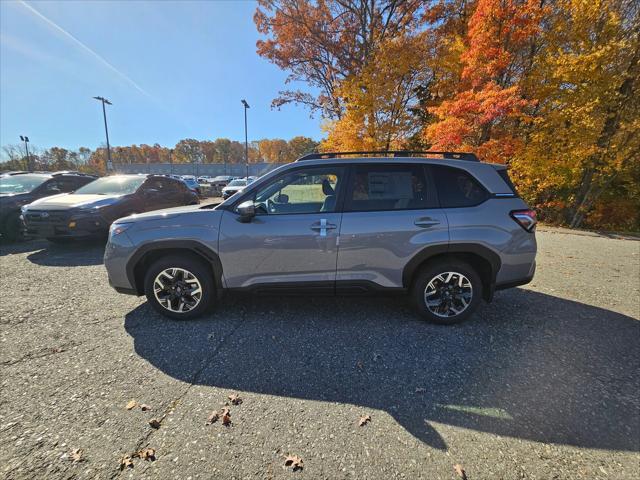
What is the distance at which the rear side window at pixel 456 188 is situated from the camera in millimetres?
3121

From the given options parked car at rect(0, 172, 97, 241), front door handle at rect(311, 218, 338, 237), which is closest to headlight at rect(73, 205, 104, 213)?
parked car at rect(0, 172, 97, 241)

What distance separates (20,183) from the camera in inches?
303

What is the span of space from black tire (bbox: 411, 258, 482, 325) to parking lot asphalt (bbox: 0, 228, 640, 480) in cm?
13

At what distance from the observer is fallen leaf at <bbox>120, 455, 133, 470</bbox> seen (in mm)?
1688

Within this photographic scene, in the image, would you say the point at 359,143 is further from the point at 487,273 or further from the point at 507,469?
the point at 507,469

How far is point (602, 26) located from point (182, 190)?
1400 cm

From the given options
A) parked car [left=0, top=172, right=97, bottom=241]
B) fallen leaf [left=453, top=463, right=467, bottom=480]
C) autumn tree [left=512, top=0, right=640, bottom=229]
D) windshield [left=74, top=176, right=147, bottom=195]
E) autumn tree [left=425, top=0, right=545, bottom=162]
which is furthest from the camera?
autumn tree [left=425, top=0, right=545, bottom=162]

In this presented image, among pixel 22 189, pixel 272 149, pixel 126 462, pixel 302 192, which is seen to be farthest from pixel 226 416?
pixel 272 149

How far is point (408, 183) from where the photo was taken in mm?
3146

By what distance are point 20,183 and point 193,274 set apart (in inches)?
332

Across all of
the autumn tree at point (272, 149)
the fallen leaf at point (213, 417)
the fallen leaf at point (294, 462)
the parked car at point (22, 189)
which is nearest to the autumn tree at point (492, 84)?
the fallen leaf at point (294, 462)

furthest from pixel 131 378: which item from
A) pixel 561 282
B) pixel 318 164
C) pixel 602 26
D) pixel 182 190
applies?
pixel 602 26

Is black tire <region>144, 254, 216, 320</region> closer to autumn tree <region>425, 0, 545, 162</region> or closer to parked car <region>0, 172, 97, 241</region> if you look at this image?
parked car <region>0, 172, 97, 241</region>

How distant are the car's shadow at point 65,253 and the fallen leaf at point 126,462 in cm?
495
